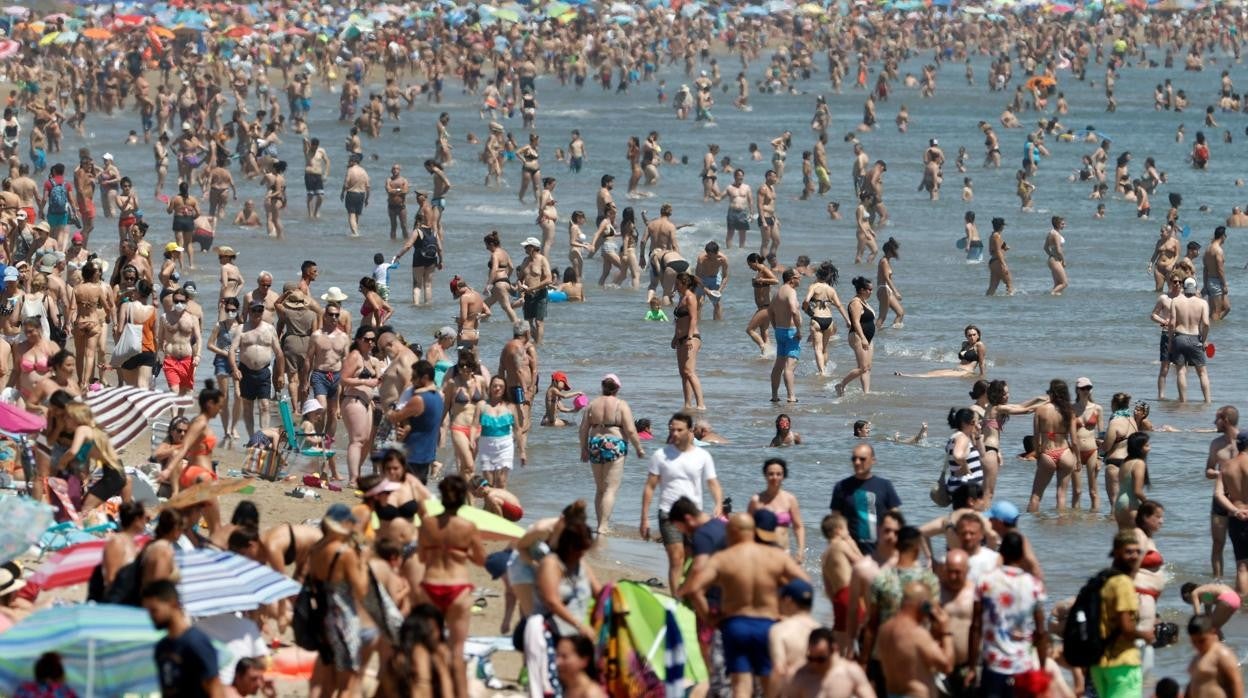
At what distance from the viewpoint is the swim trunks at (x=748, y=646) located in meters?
8.65

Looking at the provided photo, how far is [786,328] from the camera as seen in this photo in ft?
60.8

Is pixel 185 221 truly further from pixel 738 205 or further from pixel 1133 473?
pixel 1133 473

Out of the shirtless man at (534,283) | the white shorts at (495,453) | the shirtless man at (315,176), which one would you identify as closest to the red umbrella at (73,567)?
the white shorts at (495,453)

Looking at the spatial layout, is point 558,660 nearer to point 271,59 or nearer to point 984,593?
point 984,593

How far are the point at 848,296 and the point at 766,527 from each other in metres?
19.0

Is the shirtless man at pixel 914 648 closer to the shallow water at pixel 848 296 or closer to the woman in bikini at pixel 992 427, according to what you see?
the shallow water at pixel 848 296

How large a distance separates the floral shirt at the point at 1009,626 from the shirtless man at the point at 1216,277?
53.6 feet

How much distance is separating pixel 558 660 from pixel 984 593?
5.49 feet

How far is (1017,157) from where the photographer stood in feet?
159

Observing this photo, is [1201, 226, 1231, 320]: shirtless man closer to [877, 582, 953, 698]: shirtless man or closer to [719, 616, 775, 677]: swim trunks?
[719, 616, 775, 677]: swim trunks

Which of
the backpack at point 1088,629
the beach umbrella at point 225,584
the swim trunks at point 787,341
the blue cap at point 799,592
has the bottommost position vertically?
the swim trunks at point 787,341

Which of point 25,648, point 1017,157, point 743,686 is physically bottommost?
point 1017,157

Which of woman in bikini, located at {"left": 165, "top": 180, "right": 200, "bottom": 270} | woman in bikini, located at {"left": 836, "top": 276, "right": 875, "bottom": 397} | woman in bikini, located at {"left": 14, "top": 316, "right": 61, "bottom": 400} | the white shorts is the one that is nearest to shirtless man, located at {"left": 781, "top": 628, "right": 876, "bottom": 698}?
the white shorts

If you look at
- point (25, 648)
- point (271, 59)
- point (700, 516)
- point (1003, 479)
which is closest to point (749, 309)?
point (1003, 479)
